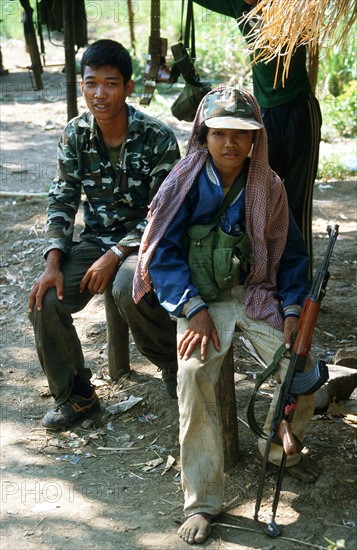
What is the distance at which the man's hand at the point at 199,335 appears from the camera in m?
3.25

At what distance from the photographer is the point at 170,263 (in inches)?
134

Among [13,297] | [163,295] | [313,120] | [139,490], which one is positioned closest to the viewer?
[163,295]

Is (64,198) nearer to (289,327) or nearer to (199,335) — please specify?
(199,335)

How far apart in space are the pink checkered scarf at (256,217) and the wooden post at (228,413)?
0.31 metres

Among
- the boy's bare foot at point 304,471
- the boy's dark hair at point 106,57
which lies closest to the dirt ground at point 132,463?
the boy's bare foot at point 304,471

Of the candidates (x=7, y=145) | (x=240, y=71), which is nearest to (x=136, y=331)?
(x=7, y=145)

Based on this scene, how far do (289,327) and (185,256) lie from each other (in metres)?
0.54

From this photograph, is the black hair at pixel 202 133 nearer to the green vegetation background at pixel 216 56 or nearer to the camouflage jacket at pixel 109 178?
the camouflage jacket at pixel 109 178

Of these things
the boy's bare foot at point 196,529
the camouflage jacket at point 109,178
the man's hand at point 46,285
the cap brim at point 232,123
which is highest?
the cap brim at point 232,123

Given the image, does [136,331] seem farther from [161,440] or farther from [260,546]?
[260,546]

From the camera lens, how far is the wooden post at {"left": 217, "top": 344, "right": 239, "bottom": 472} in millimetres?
3625

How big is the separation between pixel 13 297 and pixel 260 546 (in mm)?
3210

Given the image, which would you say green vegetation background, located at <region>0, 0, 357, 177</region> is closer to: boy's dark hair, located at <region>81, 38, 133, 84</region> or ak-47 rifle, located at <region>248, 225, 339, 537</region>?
boy's dark hair, located at <region>81, 38, 133, 84</region>

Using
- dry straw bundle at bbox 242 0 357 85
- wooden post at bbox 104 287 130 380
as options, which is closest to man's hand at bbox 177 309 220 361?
wooden post at bbox 104 287 130 380
